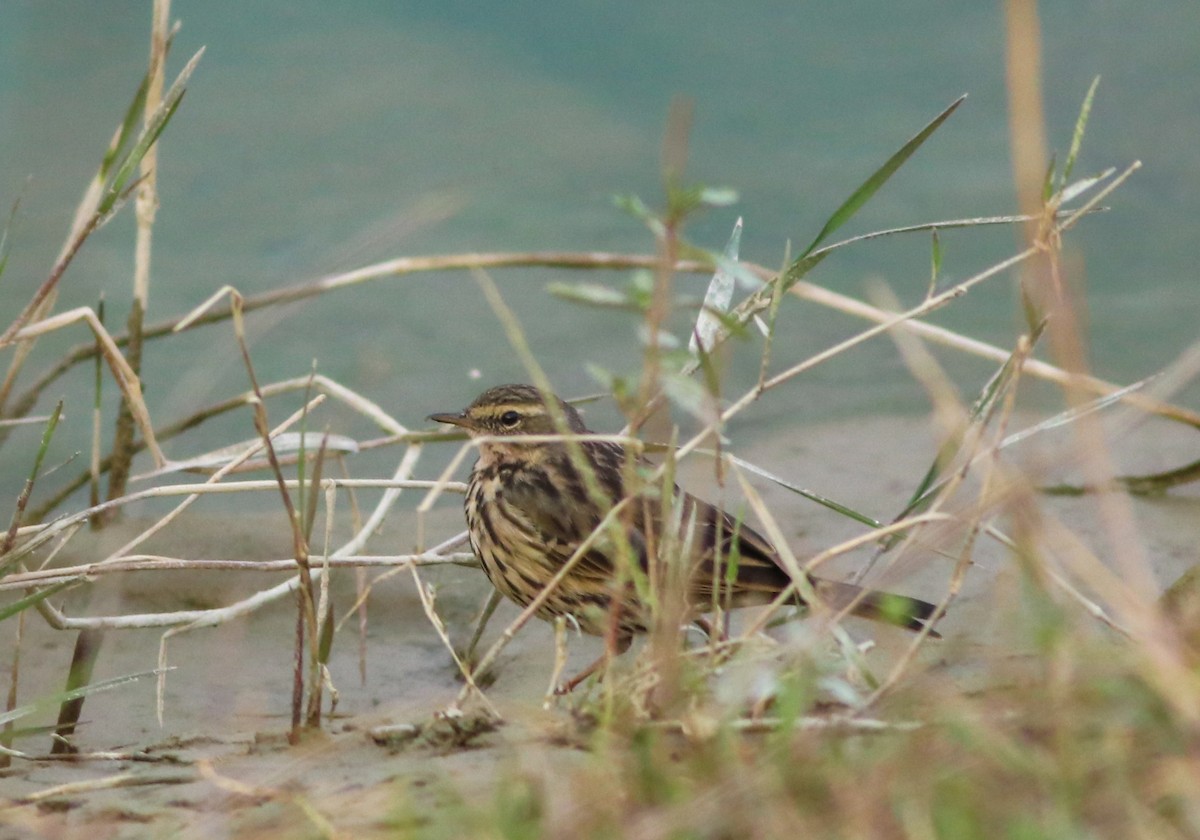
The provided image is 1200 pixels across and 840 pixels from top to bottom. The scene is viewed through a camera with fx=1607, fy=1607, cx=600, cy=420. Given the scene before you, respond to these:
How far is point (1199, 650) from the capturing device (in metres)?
3.17

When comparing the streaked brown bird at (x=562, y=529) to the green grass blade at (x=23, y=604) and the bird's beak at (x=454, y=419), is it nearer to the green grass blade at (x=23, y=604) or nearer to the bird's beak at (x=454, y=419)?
the bird's beak at (x=454, y=419)

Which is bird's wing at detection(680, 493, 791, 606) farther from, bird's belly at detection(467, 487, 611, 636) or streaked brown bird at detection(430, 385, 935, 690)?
bird's belly at detection(467, 487, 611, 636)

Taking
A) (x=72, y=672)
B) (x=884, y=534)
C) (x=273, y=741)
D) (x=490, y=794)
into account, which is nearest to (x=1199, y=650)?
(x=884, y=534)

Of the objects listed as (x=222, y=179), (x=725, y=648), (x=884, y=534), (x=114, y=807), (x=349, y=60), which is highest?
(x=349, y=60)

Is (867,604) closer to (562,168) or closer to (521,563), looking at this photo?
(521,563)

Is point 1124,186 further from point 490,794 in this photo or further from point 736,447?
point 490,794

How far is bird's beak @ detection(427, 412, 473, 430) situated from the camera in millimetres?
5375

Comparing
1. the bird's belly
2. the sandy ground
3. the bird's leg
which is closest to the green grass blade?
the sandy ground

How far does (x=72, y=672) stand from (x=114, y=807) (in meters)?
1.17

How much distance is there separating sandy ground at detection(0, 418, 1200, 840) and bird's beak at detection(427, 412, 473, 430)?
0.67 meters

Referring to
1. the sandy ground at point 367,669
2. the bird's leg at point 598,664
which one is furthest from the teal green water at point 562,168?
the bird's leg at point 598,664

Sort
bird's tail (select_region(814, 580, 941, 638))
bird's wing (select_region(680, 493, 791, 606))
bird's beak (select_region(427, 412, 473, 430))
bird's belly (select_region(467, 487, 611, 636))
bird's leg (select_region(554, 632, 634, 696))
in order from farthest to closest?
bird's beak (select_region(427, 412, 473, 430)) < bird's belly (select_region(467, 487, 611, 636)) < bird's wing (select_region(680, 493, 791, 606)) < bird's tail (select_region(814, 580, 941, 638)) < bird's leg (select_region(554, 632, 634, 696))

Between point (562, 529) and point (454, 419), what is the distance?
63 cm

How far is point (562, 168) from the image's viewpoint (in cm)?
890
